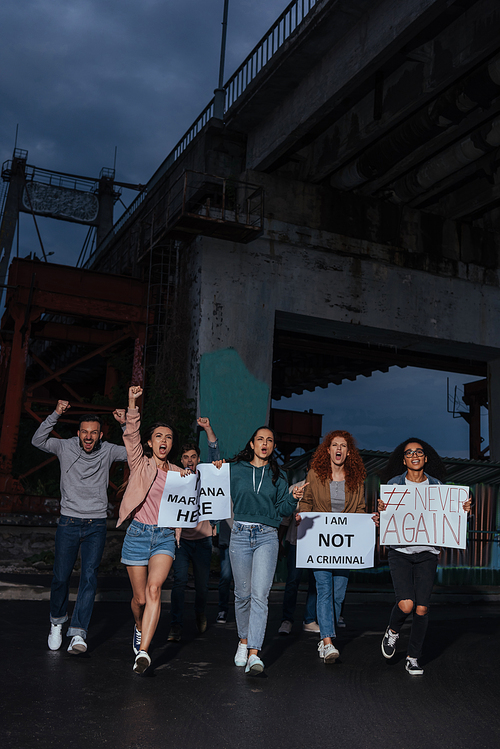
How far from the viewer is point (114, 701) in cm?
485

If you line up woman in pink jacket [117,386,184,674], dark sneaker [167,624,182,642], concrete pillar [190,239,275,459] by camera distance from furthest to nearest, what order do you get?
concrete pillar [190,239,275,459] → dark sneaker [167,624,182,642] → woman in pink jacket [117,386,184,674]

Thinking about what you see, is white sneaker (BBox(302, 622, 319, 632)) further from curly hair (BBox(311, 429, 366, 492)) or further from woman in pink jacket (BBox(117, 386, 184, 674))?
woman in pink jacket (BBox(117, 386, 184, 674))

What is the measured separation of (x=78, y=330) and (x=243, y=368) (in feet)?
29.2

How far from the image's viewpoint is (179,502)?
20.9 feet

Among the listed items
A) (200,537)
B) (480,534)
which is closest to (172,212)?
(480,534)

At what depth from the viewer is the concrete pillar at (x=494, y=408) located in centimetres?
2092

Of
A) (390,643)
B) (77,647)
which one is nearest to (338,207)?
(390,643)

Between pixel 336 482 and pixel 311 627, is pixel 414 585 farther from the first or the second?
pixel 311 627

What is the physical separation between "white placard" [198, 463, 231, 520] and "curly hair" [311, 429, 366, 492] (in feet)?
3.05

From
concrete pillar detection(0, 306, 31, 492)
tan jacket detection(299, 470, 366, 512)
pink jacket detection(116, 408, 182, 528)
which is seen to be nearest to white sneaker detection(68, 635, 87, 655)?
pink jacket detection(116, 408, 182, 528)

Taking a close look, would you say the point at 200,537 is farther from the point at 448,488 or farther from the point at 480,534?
the point at 480,534

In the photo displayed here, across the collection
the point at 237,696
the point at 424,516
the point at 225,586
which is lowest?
the point at 237,696

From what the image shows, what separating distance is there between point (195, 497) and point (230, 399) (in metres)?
10.6

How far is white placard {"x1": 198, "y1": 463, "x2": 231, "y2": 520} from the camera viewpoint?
7.05m
